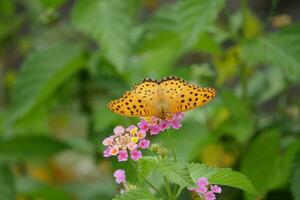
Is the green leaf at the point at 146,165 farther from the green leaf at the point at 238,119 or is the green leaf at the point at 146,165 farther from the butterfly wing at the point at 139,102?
the green leaf at the point at 238,119

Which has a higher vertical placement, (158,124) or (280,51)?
(280,51)

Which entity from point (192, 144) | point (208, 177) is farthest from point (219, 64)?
point (208, 177)

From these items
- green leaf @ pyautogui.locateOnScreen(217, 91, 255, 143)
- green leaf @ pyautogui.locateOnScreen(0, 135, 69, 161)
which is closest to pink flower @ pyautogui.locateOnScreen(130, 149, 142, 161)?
green leaf @ pyautogui.locateOnScreen(217, 91, 255, 143)

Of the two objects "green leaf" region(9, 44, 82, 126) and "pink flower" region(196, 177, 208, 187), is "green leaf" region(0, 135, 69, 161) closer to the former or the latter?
"green leaf" region(9, 44, 82, 126)

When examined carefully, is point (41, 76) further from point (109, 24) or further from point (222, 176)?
point (222, 176)

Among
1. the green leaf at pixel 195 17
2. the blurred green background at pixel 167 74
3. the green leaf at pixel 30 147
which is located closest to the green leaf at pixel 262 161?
the blurred green background at pixel 167 74

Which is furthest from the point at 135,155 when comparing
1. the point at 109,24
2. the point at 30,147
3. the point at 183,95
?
the point at 30,147
